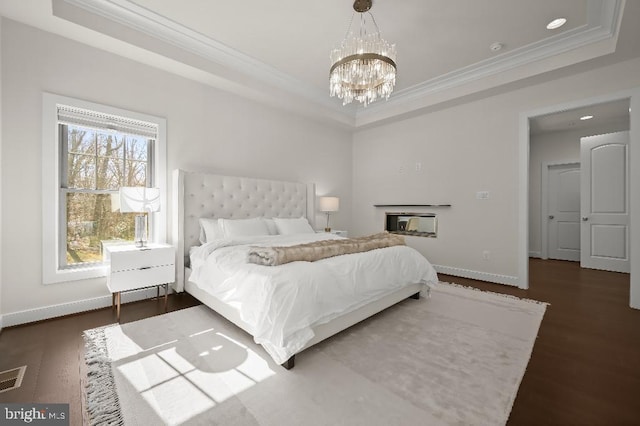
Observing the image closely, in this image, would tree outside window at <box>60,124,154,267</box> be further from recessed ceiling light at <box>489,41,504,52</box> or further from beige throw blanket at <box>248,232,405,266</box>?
recessed ceiling light at <box>489,41,504,52</box>

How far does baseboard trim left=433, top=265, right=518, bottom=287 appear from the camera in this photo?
3875 mm

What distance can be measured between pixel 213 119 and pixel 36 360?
2992mm

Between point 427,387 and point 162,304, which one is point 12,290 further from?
point 427,387

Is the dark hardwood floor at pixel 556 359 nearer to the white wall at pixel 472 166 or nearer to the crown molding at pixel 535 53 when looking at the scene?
the white wall at pixel 472 166

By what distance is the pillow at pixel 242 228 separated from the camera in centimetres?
335

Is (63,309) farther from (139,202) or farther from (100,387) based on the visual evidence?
(100,387)

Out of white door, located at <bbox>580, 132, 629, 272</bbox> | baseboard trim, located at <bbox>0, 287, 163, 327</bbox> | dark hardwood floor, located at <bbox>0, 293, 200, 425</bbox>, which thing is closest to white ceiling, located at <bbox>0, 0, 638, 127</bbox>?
baseboard trim, located at <bbox>0, 287, 163, 327</bbox>

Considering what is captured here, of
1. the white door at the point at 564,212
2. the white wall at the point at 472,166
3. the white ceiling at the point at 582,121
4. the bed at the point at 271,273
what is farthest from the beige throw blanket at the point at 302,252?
the white door at the point at 564,212

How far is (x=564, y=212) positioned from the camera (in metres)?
6.00

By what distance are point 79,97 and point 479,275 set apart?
5445 mm

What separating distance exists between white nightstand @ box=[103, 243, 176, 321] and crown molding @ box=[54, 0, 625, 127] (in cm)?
224

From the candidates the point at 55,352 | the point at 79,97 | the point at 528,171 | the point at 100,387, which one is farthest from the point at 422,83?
the point at 55,352

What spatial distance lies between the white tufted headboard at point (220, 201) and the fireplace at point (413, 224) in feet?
5.74

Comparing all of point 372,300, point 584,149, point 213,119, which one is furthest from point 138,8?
point 584,149
